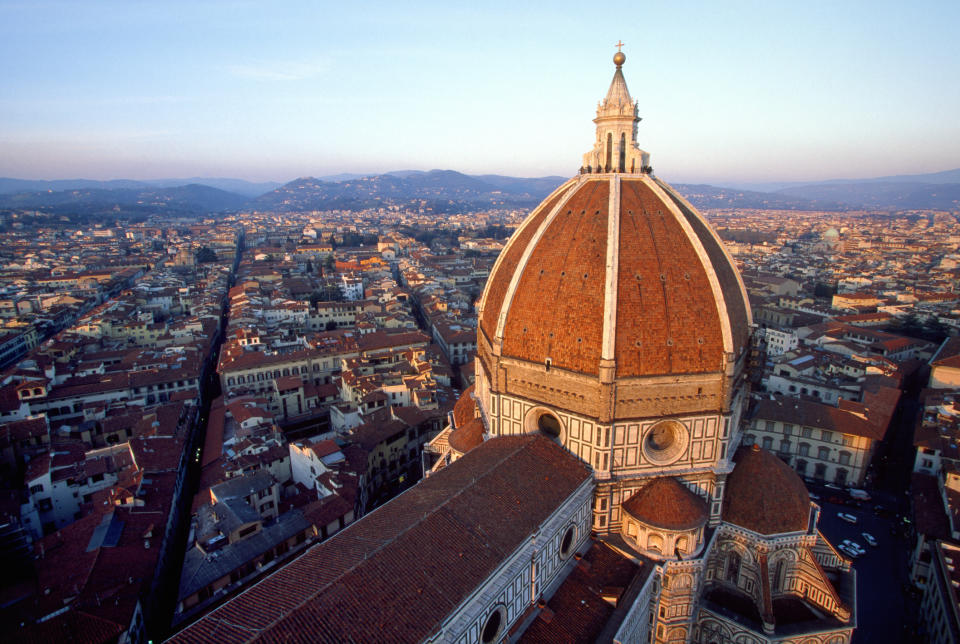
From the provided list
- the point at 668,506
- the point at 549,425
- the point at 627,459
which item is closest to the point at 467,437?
the point at 549,425

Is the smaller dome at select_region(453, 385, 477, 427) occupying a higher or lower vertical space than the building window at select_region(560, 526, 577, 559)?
higher

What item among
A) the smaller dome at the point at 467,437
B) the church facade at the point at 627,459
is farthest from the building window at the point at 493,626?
the smaller dome at the point at 467,437

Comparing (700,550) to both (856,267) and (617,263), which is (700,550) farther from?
(856,267)

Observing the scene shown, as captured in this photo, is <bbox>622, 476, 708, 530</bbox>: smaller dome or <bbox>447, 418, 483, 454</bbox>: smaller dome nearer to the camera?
<bbox>622, 476, 708, 530</bbox>: smaller dome

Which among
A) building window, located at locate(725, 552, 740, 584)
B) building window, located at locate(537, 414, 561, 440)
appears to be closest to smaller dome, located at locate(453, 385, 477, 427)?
building window, located at locate(537, 414, 561, 440)

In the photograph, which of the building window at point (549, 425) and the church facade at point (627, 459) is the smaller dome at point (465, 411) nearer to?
the church facade at point (627, 459)

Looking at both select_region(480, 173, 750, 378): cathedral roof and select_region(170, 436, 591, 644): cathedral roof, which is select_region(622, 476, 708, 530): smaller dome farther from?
select_region(480, 173, 750, 378): cathedral roof
